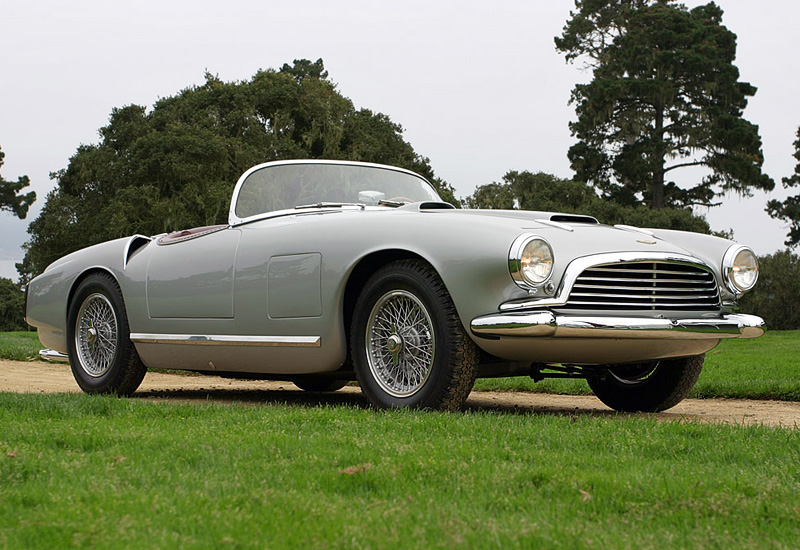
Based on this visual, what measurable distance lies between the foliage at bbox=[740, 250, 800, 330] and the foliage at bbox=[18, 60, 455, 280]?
485 inches

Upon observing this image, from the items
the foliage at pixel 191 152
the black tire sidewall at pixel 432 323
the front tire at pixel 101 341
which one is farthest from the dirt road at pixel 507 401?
the foliage at pixel 191 152

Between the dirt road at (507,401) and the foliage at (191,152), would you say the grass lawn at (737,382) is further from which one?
the foliage at (191,152)

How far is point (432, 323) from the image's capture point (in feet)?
16.9

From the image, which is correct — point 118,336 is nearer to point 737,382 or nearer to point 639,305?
point 639,305

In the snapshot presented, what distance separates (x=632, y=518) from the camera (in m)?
2.83

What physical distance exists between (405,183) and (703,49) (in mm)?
38754

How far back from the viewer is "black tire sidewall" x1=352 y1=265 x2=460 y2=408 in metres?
5.07

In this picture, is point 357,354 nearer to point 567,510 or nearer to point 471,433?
point 471,433

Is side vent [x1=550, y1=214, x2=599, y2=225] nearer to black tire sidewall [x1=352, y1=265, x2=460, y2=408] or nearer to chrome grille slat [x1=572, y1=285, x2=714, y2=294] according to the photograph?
chrome grille slat [x1=572, y1=285, x2=714, y2=294]

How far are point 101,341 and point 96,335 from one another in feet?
0.22

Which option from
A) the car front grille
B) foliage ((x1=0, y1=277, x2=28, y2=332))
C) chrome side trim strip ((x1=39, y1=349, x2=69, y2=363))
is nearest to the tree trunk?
foliage ((x1=0, y1=277, x2=28, y2=332))

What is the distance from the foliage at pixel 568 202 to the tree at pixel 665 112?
59.3 inches

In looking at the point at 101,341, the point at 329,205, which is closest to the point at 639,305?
the point at 329,205

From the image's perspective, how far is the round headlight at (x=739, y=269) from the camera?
5789mm
